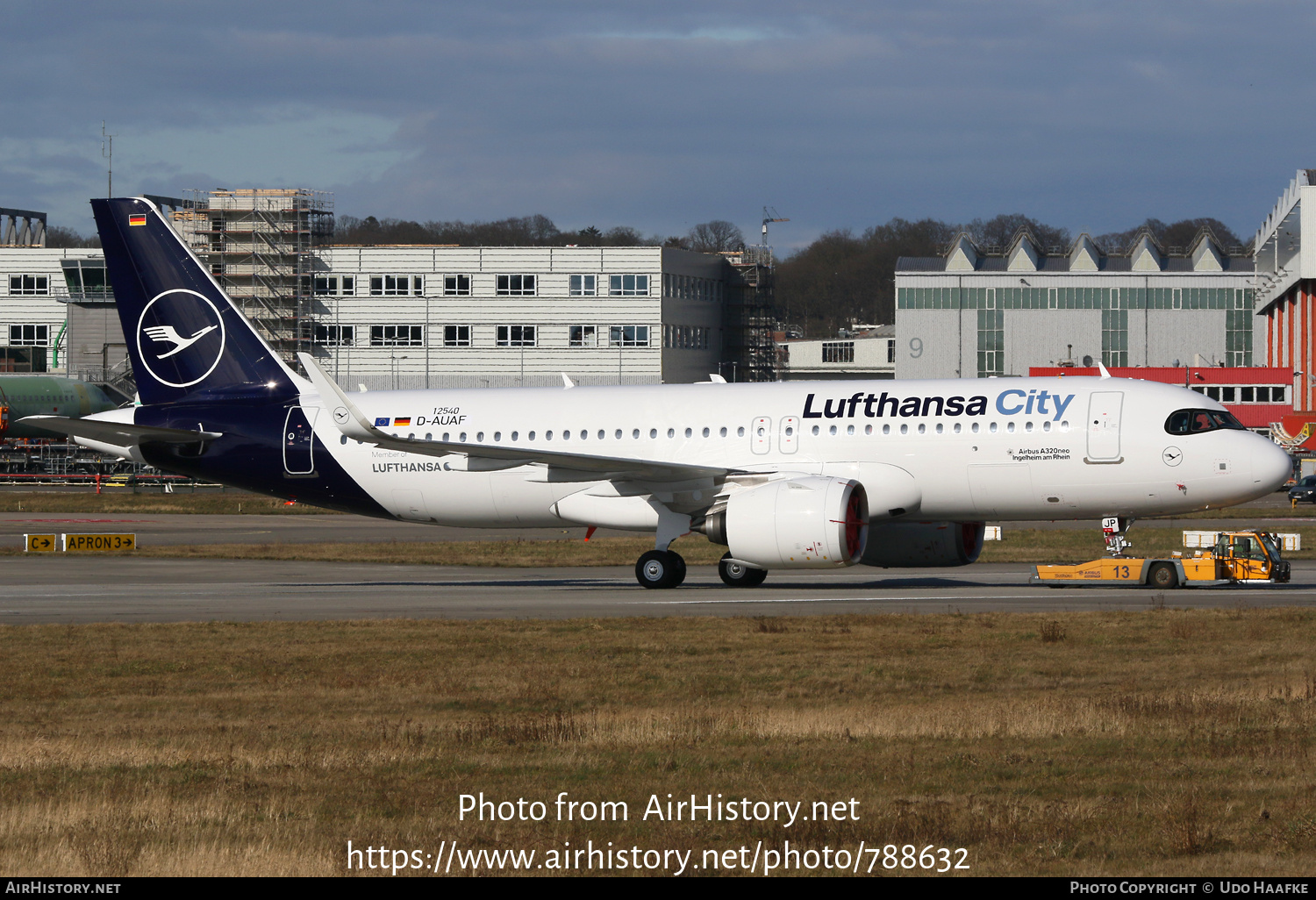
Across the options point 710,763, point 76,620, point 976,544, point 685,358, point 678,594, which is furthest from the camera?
point 685,358

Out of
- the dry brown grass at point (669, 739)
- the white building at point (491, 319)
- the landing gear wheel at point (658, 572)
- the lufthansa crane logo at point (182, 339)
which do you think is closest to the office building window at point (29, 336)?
the white building at point (491, 319)

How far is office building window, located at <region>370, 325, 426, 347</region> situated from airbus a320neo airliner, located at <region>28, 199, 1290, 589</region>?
8771 cm

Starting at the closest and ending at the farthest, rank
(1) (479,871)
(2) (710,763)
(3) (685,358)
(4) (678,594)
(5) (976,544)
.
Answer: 1. (1) (479,871)
2. (2) (710,763)
3. (4) (678,594)
4. (5) (976,544)
5. (3) (685,358)

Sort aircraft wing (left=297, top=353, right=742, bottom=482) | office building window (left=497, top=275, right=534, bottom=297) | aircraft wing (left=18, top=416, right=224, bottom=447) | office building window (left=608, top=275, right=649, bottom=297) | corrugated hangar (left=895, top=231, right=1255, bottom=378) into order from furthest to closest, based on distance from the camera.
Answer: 1. corrugated hangar (left=895, top=231, right=1255, bottom=378)
2. office building window (left=608, top=275, right=649, bottom=297)
3. office building window (left=497, top=275, right=534, bottom=297)
4. aircraft wing (left=18, top=416, right=224, bottom=447)
5. aircraft wing (left=297, top=353, right=742, bottom=482)

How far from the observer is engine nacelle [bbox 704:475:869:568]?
2852 centimetres

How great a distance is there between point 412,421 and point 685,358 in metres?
96.4

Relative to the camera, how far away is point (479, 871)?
30.3 ft

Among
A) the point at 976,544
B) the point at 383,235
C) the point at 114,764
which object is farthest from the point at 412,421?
the point at 383,235

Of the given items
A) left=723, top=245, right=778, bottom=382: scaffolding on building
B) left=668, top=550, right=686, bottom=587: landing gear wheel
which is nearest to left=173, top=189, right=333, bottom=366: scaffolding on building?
left=723, top=245, right=778, bottom=382: scaffolding on building

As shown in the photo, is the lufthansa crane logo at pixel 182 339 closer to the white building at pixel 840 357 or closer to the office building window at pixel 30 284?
the office building window at pixel 30 284

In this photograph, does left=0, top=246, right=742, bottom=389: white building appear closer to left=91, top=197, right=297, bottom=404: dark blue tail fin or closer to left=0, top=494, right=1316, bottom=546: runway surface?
left=0, top=494, right=1316, bottom=546: runway surface

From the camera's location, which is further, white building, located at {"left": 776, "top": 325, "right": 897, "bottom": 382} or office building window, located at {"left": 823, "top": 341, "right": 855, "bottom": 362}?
office building window, located at {"left": 823, "top": 341, "right": 855, "bottom": 362}

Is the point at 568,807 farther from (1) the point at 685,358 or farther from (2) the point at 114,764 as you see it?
(1) the point at 685,358

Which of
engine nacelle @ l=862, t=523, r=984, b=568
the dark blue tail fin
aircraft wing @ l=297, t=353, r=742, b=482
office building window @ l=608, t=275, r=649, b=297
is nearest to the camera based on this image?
aircraft wing @ l=297, t=353, r=742, b=482
